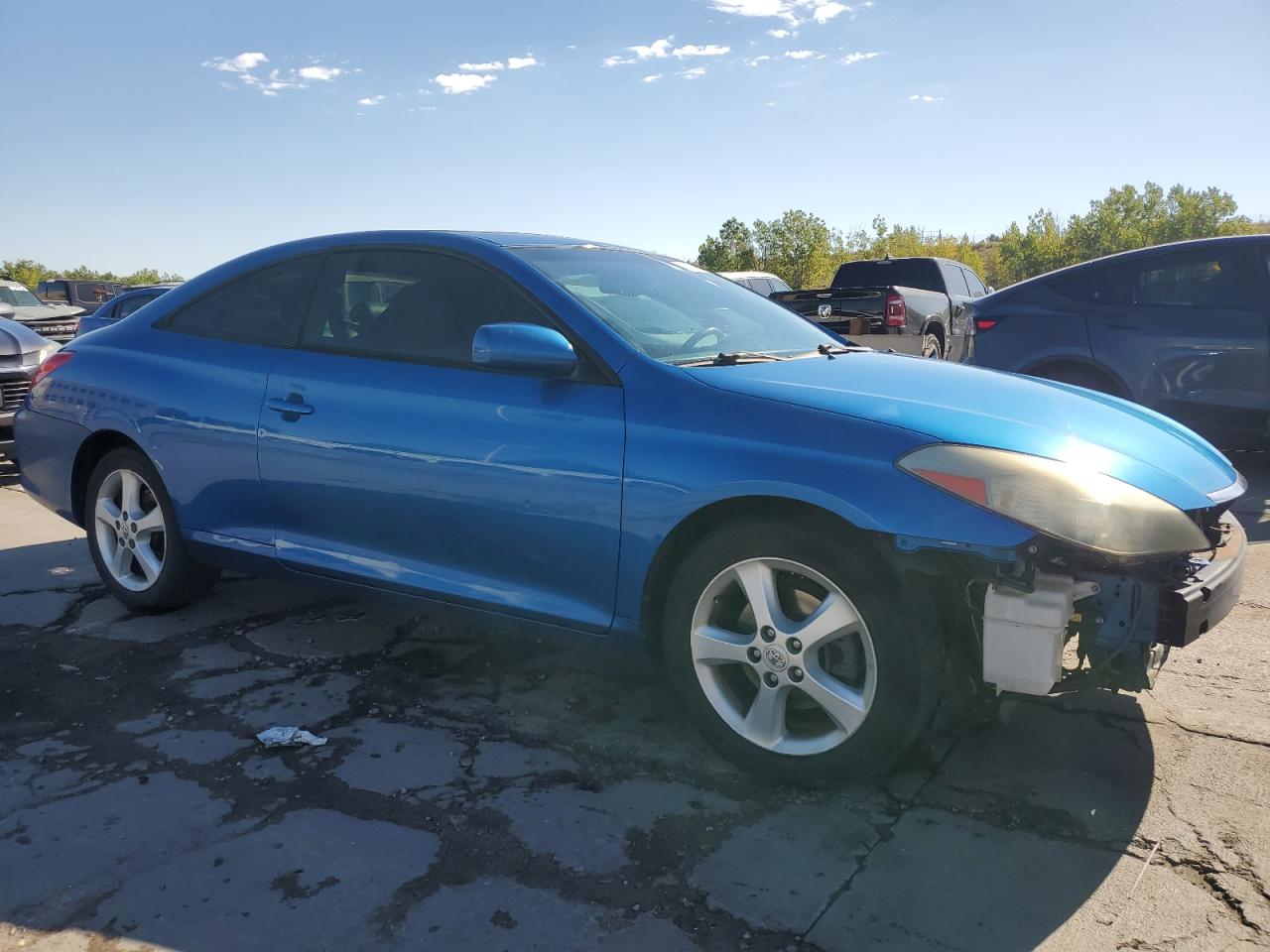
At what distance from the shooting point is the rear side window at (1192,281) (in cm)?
680

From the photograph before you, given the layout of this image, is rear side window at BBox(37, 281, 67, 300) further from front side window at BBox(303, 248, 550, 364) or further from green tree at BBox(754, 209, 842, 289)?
front side window at BBox(303, 248, 550, 364)

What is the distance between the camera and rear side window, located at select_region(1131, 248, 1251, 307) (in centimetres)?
680

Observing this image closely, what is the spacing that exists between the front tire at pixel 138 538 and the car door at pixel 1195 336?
5810 mm

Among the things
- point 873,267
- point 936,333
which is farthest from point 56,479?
point 873,267

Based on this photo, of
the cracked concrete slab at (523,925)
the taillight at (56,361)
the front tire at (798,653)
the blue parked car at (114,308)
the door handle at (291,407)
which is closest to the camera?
the cracked concrete slab at (523,925)

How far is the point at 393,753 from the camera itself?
3262 mm

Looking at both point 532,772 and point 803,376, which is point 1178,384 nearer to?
point 803,376

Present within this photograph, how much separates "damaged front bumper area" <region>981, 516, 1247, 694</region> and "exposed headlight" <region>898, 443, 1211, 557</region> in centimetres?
7

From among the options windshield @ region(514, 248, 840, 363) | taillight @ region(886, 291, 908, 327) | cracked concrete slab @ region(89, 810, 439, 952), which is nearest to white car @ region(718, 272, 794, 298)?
taillight @ region(886, 291, 908, 327)

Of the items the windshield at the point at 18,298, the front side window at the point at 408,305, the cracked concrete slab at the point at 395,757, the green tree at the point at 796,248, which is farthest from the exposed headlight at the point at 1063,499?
the green tree at the point at 796,248

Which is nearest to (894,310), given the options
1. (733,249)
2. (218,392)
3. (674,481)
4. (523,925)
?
(218,392)

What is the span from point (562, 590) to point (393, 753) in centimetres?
72

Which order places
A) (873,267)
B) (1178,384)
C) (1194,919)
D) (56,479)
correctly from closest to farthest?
(1194,919) → (56,479) → (1178,384) → (873,267)

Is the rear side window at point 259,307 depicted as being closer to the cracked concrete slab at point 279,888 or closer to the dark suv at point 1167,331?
the cracked concrete slab at point 279,888
